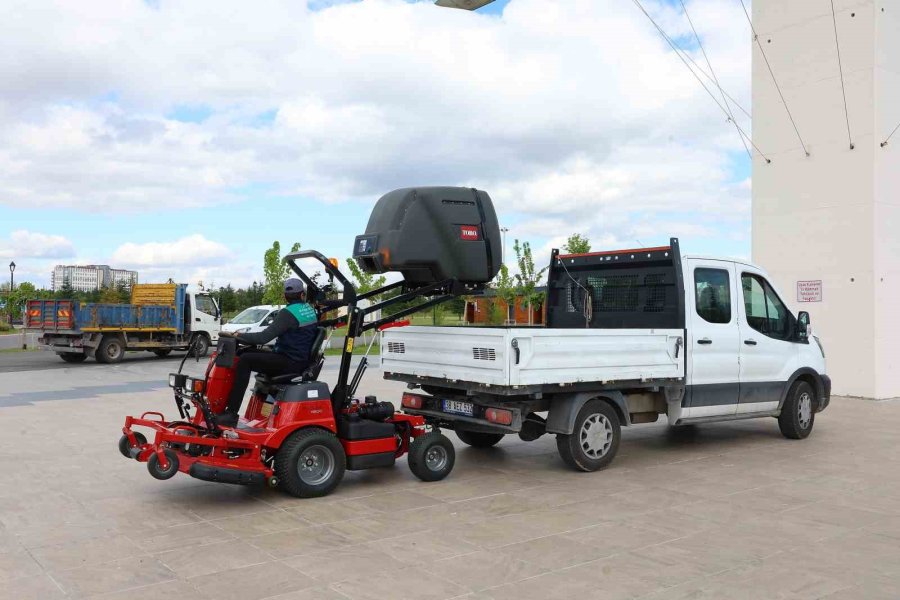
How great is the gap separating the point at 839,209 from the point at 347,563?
12.8 m

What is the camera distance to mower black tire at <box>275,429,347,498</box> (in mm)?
6598

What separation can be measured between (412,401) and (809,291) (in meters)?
9.85

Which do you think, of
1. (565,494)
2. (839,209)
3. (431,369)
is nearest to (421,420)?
(431,369)

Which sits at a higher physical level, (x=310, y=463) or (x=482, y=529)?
(x=310, y=463)

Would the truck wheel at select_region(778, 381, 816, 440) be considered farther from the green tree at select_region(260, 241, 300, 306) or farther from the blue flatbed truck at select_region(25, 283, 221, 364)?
the green tree at select_region(260, 241, 300, 306)

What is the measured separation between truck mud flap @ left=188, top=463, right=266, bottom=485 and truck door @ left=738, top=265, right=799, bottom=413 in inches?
228

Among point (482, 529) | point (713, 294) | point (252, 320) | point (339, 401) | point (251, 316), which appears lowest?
point (482, 529)

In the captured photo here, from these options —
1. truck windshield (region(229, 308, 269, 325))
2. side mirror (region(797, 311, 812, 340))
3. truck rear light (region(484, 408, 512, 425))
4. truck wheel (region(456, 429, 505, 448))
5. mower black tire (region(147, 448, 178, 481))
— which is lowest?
truck wheel (region(456, 429, 505, 448))

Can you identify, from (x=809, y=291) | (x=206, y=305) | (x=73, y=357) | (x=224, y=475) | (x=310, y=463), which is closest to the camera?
(x=224, y=475)

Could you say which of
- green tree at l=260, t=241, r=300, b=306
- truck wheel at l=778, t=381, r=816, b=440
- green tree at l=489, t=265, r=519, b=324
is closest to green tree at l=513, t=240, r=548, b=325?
green tree at l=489, t=265, r=519, b=324

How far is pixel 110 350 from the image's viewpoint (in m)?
24.2

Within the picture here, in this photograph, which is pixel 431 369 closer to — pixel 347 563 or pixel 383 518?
pixel 383 518

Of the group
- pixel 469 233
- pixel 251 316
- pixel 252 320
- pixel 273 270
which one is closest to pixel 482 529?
pixel 469 233

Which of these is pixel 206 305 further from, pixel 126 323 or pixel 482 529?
pixel 482 529
